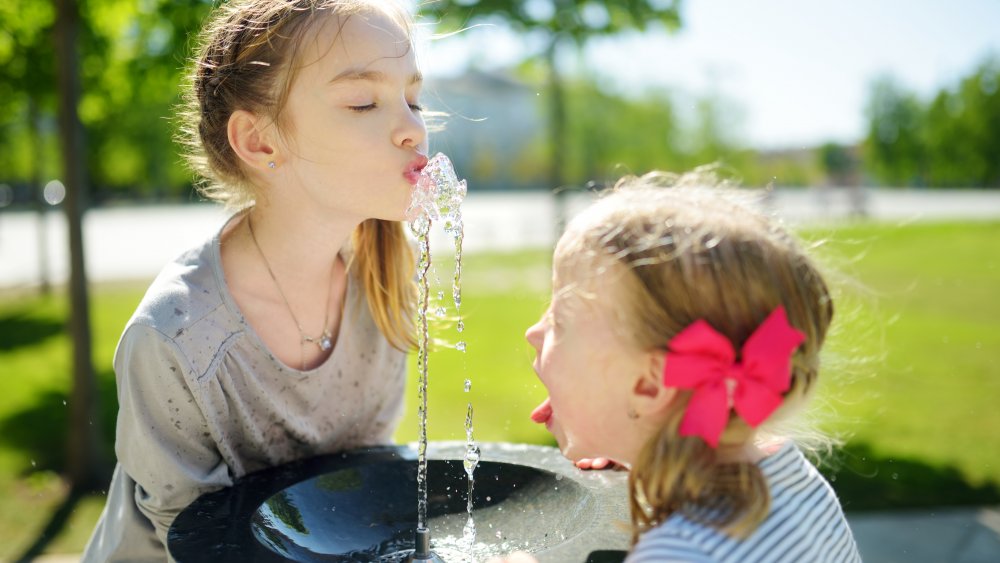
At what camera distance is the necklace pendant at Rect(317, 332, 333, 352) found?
2152mm

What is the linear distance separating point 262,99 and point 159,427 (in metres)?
0.73

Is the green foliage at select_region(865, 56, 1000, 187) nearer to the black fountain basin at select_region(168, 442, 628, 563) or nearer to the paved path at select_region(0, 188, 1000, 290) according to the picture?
the paved path at select_region(0, 188, 1000, 290)

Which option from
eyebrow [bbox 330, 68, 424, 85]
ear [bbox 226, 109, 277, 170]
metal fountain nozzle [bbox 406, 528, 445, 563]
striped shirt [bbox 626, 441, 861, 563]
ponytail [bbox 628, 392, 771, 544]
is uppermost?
eyebrow [bbox 330, 68, 424, 85]

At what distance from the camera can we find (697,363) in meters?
1.22

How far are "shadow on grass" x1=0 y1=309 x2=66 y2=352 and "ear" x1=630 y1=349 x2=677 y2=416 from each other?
25.0ft

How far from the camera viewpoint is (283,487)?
5.98 feet

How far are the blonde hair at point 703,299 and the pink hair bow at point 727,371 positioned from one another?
1.6 inches

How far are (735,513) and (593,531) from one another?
416 millimetres

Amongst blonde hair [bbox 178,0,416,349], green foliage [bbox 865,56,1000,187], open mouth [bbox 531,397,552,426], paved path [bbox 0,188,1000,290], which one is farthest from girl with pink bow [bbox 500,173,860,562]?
green foliage [bbox 865,56,1000,187]

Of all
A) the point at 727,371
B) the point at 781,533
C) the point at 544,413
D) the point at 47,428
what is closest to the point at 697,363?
the point at 727,371

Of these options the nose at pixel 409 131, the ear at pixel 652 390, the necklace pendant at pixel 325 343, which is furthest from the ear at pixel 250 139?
the ear at pixel 652 390

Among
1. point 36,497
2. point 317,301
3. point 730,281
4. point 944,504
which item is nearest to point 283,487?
point 317,301

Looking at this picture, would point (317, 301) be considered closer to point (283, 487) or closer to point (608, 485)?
point (283, 487)

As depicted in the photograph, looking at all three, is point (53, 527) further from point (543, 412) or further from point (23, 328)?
point (23, 328)
